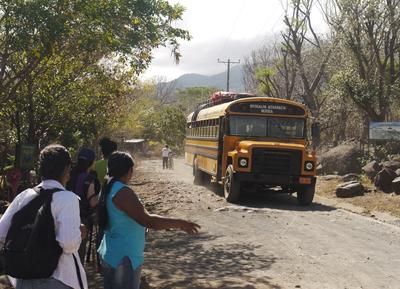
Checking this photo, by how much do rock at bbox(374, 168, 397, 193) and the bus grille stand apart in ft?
13.3

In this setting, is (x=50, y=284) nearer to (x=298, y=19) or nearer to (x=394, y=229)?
(x=394, y=229)

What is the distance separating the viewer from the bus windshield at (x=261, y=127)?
15.1 metres

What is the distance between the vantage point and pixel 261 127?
15102mm

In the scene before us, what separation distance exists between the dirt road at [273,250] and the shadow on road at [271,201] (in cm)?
20

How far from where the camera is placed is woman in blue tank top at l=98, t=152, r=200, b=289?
375 centimetres

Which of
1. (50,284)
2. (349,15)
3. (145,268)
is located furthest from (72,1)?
(349,15)

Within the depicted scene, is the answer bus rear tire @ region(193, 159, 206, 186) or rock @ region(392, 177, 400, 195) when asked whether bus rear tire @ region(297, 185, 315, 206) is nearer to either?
rock @ region(392, 177, 400, 195)

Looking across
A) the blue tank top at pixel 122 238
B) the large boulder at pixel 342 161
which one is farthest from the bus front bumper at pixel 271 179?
the blue tank top at pixel 122 238

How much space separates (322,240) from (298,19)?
2652 centimetres

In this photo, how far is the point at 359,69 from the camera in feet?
81.7

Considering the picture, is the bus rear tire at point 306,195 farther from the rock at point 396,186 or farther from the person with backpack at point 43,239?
the person with backpack at point 43,239

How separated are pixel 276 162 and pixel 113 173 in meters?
10.4

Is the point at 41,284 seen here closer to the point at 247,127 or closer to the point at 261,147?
the point at 261,147

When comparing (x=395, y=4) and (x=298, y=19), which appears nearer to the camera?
(x=395, y=4)
